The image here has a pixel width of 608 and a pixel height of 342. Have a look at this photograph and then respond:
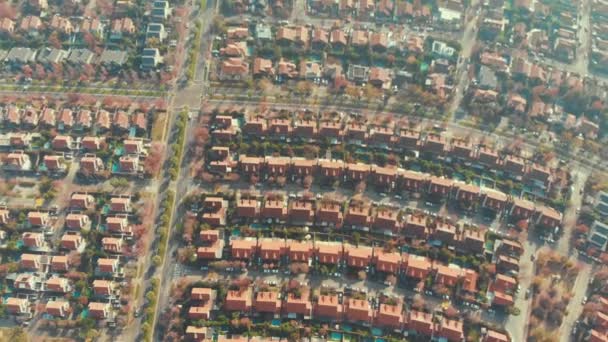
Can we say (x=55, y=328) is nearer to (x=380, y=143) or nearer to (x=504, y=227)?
(x=380, y=143)

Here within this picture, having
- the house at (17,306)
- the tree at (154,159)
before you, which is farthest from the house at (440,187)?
the house at (17,306)

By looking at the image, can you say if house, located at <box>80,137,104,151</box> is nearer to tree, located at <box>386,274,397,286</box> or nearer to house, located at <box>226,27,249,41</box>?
house, located at <box>226,27,249,41</box>

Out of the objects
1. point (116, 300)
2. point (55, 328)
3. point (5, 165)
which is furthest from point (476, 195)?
point (5, 165)

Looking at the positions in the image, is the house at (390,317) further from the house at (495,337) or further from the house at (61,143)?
the house at (61,143)

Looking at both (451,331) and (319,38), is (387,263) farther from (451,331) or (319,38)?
(319,38)

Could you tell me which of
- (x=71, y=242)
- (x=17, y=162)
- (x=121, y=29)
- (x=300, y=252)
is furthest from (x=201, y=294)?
(x=121, y=29)

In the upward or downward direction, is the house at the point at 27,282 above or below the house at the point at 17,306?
above
